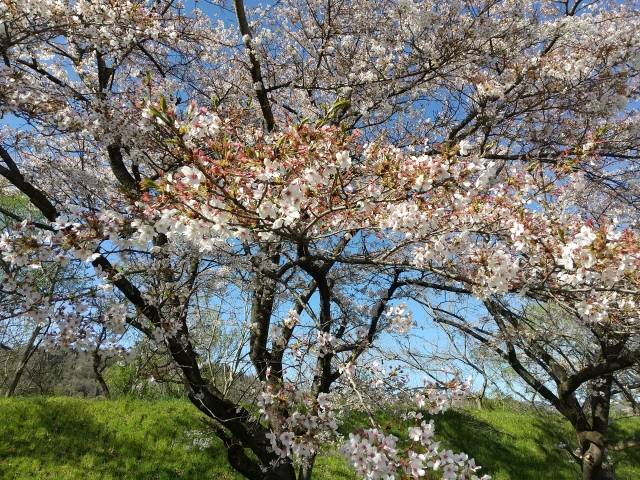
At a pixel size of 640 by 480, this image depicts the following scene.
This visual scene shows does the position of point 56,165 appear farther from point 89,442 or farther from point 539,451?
point 539,451

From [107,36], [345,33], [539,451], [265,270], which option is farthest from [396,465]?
[539,451]

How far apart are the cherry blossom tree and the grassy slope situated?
2.18 metres

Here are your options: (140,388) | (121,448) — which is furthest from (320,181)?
(140,388)

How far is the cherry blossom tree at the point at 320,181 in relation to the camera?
91.7 inches

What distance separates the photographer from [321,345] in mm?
3865

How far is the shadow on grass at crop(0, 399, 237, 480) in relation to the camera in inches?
246

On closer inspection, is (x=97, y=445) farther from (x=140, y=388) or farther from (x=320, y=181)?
(x=320, y=181)

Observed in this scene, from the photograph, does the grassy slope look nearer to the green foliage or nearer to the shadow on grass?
the shadow on grass

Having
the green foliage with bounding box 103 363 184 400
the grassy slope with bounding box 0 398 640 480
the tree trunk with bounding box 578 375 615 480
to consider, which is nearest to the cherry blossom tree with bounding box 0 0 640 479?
the tree trunk with bounding box 578 375 615 480

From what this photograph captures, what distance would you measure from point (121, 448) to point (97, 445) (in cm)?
38

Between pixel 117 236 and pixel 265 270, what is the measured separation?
6.85ft

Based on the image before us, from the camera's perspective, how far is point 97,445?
680cm

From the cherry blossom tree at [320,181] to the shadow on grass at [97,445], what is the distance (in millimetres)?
2198

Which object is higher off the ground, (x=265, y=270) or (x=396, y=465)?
(x=265, y=270)
